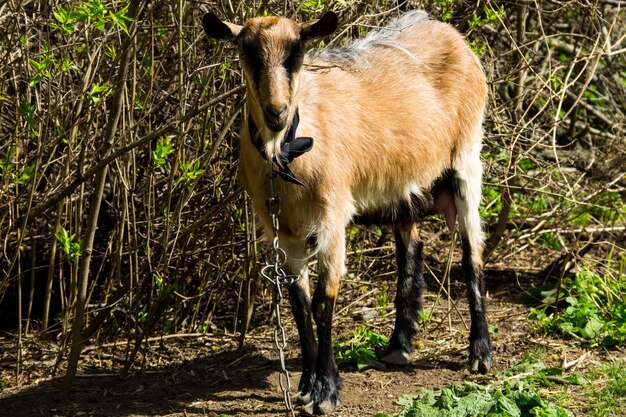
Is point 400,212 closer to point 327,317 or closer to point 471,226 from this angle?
point 471,226

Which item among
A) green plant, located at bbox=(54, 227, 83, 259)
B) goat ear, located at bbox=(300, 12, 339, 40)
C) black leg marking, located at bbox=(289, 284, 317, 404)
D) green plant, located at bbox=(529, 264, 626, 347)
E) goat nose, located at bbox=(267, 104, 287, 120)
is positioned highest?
goat ear, located at bbox=(300, 12, 339, 40)

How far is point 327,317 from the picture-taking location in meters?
5.07

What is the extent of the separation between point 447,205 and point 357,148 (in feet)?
3.39

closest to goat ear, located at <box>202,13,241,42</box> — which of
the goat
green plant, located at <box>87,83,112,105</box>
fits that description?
the goat

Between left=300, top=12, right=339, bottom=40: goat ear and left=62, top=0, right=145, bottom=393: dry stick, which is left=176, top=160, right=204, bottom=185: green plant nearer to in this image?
left=62, top=0, right=145, bottom=393: dry stick

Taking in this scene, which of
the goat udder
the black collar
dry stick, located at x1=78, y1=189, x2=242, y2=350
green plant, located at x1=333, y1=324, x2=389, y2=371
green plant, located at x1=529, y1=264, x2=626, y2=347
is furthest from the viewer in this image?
the goat udder

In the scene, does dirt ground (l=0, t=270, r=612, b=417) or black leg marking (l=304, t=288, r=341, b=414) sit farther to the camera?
dirt ground (l=0, t=270, r=612, b=417)

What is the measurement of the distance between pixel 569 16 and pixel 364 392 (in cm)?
458

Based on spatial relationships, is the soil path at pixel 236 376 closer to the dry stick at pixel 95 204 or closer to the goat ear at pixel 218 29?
the dry stick at pixel 95 204

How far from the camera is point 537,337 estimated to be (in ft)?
19.9

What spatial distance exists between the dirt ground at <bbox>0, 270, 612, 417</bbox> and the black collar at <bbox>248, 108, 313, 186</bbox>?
1249 mm

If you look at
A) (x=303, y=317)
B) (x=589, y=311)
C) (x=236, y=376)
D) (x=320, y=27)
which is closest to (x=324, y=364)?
(x=303, y=317)

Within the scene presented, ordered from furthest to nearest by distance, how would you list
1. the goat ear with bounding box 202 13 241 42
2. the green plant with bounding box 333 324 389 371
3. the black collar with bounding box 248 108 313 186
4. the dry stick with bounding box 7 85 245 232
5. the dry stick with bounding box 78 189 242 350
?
the green plant with bounding box 333 324 389 371
the dry stick with bounding box 78 189 242 350
the dry stick with bounding box 7 85 245 232
the black collar with bounding box 248 108 313 186
the goat ear with bounding box 202 13 241 42

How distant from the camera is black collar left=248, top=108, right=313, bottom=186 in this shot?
4.68 metres
